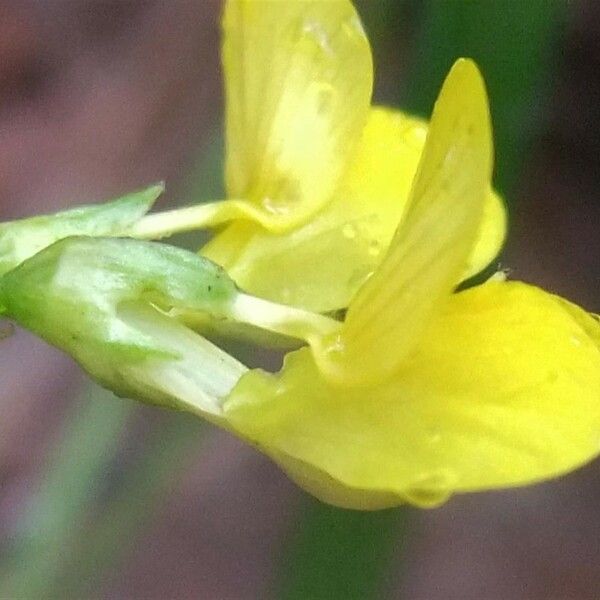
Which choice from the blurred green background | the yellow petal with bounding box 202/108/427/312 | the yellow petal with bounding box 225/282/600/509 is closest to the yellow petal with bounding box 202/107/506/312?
the yellow petal with bounding box 202/108/427/312

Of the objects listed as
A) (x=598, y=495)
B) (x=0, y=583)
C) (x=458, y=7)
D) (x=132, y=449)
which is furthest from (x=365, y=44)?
(x=598, y=495)

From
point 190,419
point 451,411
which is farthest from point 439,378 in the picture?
point 190,419

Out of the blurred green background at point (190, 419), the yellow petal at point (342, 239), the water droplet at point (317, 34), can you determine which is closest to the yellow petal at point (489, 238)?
the yellow petal at point (342, 239)

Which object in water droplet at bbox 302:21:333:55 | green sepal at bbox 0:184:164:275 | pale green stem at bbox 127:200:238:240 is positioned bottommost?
pale green stem at bbox 127:200:238:240

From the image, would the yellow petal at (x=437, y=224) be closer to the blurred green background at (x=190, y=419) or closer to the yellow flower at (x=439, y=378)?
the yellow flower at (x=439, y=378)

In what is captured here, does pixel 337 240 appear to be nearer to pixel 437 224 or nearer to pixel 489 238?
pixel 489 238

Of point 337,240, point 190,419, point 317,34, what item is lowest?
point 190,419

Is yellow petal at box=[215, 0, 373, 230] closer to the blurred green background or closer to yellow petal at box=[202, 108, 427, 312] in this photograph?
yellow petal at box=[202, 108, 427, 312]
